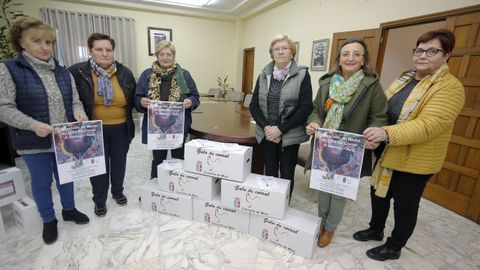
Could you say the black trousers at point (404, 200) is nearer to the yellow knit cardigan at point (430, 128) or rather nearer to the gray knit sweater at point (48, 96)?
the yellow knit cardigan at point (430, 128)

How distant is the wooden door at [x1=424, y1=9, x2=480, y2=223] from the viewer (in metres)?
2.04

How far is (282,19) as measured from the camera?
483cm

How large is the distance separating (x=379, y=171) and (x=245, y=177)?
Answer: 847 millimetres

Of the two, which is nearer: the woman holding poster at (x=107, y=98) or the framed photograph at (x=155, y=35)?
the woman holding poster at (x=107, y=98)

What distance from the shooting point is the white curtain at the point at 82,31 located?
4.96 meters

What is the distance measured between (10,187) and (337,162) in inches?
89.6

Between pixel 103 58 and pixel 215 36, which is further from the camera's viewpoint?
pixel 215 36

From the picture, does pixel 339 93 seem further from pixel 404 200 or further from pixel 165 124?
pixel 165 124

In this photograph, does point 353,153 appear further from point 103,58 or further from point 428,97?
point 103,58

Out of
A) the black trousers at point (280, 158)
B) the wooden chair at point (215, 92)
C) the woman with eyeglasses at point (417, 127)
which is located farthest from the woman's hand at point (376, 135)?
the wooden chair at point (215, 92)

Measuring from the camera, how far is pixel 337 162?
4.61ft

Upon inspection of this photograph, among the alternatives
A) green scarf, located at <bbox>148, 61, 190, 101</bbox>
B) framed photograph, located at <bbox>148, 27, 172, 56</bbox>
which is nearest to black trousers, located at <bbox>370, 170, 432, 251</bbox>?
green scarf, located at <bbox>148, 61, 190, 101</bbox>

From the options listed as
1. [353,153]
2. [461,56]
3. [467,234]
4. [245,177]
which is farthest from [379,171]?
[461,56]

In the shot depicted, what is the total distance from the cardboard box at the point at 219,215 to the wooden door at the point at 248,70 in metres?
4.82
